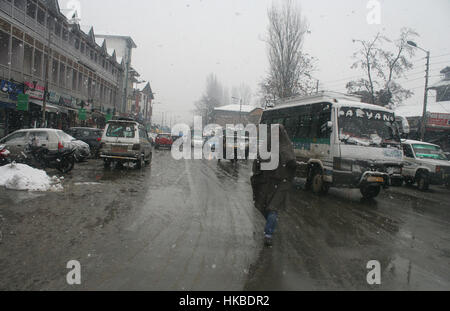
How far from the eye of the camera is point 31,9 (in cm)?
2545

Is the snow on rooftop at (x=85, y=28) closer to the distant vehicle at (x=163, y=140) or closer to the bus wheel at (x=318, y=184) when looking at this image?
the distant vehicle at (x=163, y=140)

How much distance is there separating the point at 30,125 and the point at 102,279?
2795 cm

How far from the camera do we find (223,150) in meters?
24.7

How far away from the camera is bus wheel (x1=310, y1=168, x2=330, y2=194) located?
11.3 metres

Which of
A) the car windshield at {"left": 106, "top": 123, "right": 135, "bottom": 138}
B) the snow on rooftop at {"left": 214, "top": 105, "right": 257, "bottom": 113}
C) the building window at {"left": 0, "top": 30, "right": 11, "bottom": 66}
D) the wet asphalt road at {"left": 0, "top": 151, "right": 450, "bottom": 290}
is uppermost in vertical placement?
the snow on rooftop at {"left": 214, "top": 105, "right": 257, "bottom": 113}

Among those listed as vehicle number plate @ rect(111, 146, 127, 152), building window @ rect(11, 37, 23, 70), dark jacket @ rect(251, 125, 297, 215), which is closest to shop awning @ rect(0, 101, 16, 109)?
building window @ rect(11, 37, 23, 70)

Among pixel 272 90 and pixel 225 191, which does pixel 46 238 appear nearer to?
pixel 225 191

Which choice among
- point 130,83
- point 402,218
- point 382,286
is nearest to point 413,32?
point 402,218

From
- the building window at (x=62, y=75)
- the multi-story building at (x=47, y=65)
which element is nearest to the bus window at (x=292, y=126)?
the multi-story building at (x=47, y=65)

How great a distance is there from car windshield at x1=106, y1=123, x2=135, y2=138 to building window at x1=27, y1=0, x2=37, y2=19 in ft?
52.1

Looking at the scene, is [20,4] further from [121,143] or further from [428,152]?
[428,152]

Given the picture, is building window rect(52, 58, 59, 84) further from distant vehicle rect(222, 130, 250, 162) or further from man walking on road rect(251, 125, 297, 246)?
man walking on road rect(251, 125, 297, 246)

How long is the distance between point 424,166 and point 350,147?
26.3ft

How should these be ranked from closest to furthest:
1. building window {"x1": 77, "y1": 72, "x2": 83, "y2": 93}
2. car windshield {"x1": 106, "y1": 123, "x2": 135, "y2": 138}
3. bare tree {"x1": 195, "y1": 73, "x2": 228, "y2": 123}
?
car windshield {"x1": 106, "y1": 123, "x2": 135, "y2": 138} < building window {"x1": 77, "y1": 72, "x2": 83, "y2": 93} < bare tree {"x1": 195, "y1": 73, "x2": 228, "y2": 123}
